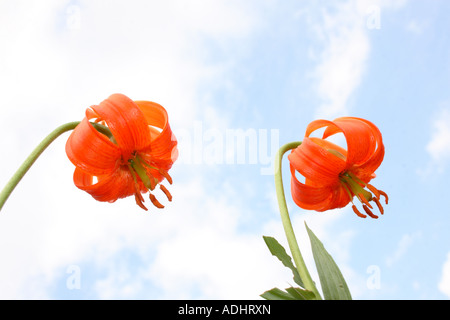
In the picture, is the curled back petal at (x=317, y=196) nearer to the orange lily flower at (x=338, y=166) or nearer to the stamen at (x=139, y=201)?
the orange lily flower at (x=338, y=166)

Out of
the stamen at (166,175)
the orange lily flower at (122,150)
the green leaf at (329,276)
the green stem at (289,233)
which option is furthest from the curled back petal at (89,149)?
the green leaf at (329,276)

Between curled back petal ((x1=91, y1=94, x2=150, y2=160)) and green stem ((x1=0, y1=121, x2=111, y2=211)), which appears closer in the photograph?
green stem ((x1=0, y1=121, x2=111, y2=211))

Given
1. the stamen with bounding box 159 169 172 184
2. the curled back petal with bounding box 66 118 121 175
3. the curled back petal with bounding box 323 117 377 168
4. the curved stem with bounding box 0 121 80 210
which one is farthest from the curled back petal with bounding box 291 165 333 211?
the curved stem with bounding box 0 121 80 210

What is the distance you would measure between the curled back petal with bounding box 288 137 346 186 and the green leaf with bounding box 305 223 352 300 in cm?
16

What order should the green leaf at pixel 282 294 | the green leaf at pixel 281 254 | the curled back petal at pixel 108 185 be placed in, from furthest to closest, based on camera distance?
the curled back petal at pixel 108 185
the green leaf at pixel 281 254
the green leaf at pixel 282 294

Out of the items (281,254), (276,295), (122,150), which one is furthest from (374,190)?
(122,150)

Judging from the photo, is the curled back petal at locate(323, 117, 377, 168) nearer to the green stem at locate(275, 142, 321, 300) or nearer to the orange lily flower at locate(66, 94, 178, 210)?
the green stem at locate(275, 142, 321, 300)

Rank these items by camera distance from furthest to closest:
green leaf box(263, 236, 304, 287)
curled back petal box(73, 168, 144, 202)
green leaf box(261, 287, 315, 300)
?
1. curled back petal box(73, 168, 144, 202)
2. green leaf box(263, 236, 304, 287)
3. green leaf box(261, 287, 315, 300)

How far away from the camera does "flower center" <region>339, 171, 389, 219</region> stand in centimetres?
116

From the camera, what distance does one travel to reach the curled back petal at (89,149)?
109 centimetres

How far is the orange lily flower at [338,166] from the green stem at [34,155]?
47 centimetres
